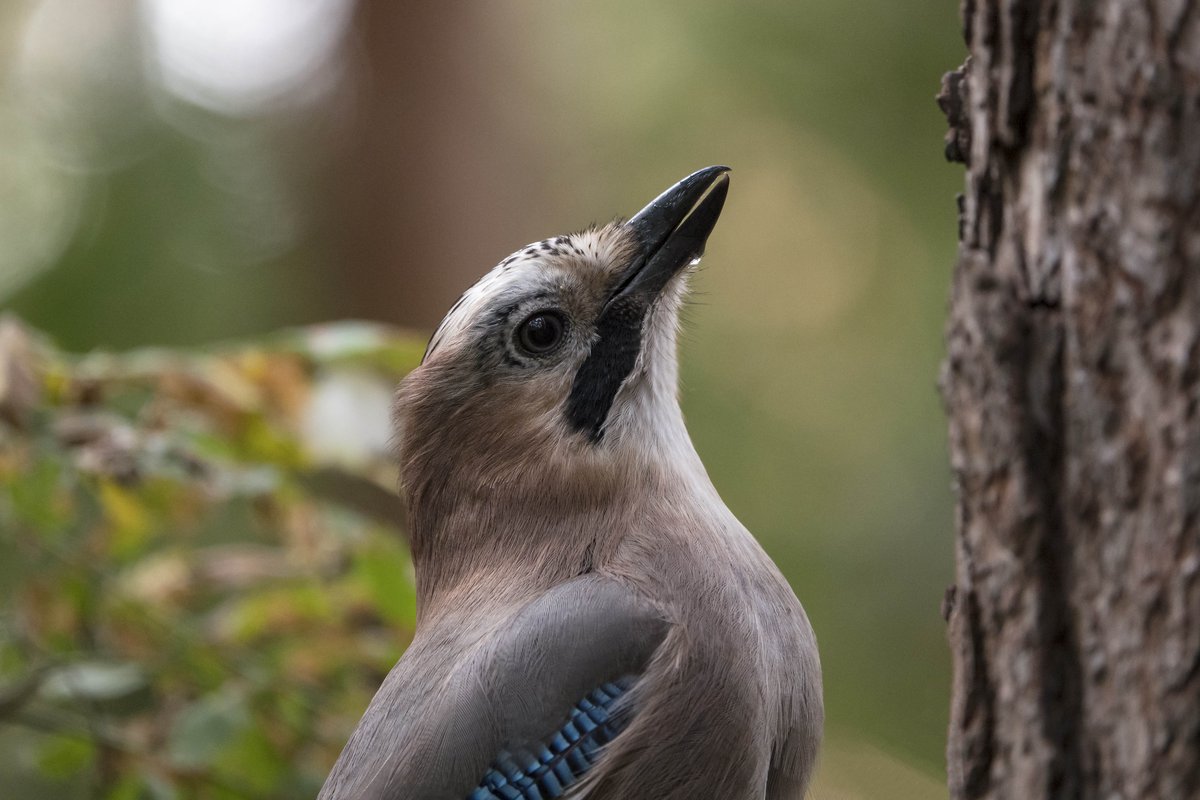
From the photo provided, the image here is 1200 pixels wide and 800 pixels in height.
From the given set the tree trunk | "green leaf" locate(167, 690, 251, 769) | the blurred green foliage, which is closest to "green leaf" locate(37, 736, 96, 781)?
the blurred green foliage

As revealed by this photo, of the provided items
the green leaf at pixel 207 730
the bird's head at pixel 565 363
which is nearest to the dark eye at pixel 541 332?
the bird's head at pixel 565 363

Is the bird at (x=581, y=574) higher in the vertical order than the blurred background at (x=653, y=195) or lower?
lower

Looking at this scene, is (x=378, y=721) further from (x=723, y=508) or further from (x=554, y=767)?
(x=723, y=508)

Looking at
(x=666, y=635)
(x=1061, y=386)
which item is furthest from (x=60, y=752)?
(x=1061, y=386)

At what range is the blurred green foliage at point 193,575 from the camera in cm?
239

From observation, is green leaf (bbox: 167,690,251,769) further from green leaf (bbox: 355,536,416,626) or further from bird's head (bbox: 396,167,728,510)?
bird's head (bbox: 396,167,728,510)

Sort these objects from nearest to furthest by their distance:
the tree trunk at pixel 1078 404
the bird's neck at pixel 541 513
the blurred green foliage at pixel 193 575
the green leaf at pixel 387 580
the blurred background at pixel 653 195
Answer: the tree trunk at pixel 1078 404 < the bird's neck at pixel 541 513 < the blurred green foliage at pixel 193 575 < the green leaf at pixel 387 580 < the blurred background at pixel 653 195

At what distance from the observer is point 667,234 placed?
7.69ft

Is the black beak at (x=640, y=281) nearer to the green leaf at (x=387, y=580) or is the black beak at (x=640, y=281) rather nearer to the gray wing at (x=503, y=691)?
the gray wing at (x=503, y=691)

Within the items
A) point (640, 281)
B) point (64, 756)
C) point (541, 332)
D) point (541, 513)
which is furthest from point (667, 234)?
point (64, 756)

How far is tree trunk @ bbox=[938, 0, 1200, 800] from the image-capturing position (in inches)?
43.7

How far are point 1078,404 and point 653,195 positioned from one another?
4.86 m

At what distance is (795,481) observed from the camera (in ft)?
18.6

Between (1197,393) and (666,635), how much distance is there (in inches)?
39.8
